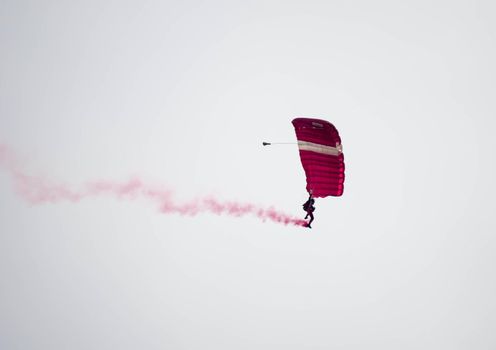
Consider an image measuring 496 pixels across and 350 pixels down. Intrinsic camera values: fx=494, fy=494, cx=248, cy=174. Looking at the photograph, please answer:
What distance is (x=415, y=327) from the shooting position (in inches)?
5472

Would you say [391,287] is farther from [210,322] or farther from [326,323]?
[210,322]

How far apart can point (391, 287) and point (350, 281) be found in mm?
18446

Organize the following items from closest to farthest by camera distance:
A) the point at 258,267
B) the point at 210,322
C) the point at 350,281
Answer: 1. the point at 210,322
2. the point at 350,281
3. the point at 258,267

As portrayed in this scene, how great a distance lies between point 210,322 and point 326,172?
5893 inches

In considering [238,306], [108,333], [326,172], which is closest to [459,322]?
[238,306]

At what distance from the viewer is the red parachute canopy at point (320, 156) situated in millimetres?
18531

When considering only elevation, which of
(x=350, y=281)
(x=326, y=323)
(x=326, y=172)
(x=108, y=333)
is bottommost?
(x=108, y=333)

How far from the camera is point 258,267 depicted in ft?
641

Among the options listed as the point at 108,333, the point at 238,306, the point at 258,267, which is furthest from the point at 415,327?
the point at 108,333

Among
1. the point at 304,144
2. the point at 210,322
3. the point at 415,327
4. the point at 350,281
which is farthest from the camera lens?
the point at 350,281

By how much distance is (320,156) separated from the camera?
18.8 m

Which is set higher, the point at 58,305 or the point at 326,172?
the point at 326,172

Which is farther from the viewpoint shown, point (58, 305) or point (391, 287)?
point (391, 287)

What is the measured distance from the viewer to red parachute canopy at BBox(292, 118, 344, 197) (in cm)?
1853
